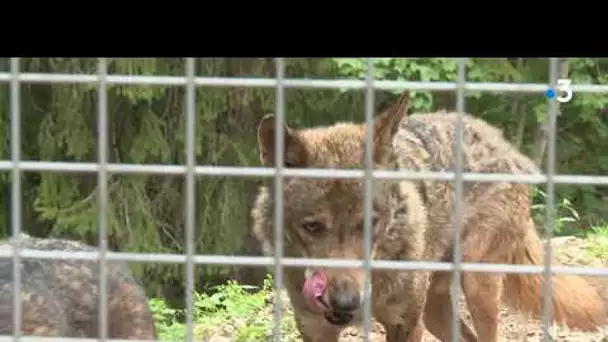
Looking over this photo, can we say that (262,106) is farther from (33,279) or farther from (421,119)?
(33,279)

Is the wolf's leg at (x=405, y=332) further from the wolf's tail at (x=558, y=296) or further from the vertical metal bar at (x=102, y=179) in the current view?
the vertical metal bar at (x=102, y=179)

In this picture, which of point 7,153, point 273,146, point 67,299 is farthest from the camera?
point 7,153

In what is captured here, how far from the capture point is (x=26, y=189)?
12.3 feet

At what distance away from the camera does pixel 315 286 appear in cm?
221

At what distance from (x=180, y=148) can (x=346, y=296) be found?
1.62 meters


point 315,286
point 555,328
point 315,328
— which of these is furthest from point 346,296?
point 555,328

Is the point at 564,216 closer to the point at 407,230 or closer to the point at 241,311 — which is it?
the point at 241,311

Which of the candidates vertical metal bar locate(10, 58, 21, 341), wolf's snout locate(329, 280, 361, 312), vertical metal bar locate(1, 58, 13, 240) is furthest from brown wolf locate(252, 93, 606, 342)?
vertical metal bar locate(1, 58, 13, 240)

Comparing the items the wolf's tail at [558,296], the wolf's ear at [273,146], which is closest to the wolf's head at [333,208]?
the wolf's ear at [273,146]

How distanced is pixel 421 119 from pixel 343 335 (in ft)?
2.39

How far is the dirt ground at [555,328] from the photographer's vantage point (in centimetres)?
292

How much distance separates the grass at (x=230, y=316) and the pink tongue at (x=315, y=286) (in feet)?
2.64

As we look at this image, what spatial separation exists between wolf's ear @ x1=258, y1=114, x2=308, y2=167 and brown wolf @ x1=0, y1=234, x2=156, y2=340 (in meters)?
0.37
